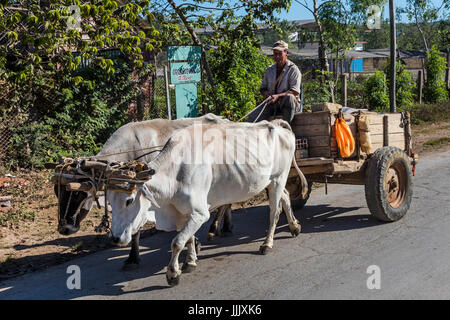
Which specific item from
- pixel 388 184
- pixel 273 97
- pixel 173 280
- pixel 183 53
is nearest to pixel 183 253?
pixel 173 280

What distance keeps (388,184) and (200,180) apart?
3195 millimetres

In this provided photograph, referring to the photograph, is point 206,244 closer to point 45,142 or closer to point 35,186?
point 35,186

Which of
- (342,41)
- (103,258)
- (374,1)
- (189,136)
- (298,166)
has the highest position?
(374,1)

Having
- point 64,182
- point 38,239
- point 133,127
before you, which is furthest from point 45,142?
point 64,182

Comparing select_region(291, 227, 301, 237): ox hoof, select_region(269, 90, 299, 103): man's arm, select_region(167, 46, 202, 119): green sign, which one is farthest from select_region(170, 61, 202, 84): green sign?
select_region(291, 227, 301, 237): ox hoof

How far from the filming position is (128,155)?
20.4ft

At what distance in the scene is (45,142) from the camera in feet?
34.9

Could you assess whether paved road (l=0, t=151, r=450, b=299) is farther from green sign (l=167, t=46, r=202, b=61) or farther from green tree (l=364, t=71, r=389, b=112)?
green tree (l=364, t=71, r=389, b=112)

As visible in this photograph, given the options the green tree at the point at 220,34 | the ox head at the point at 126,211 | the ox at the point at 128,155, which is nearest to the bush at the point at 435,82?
the green tree at the point at 220,34

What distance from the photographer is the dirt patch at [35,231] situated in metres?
6.38

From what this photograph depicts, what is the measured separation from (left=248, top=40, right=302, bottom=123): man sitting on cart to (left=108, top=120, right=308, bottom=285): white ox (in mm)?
623

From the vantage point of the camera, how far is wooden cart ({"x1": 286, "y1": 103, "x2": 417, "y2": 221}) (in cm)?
677

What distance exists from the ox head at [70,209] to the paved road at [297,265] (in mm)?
632

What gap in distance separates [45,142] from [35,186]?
1.52m
